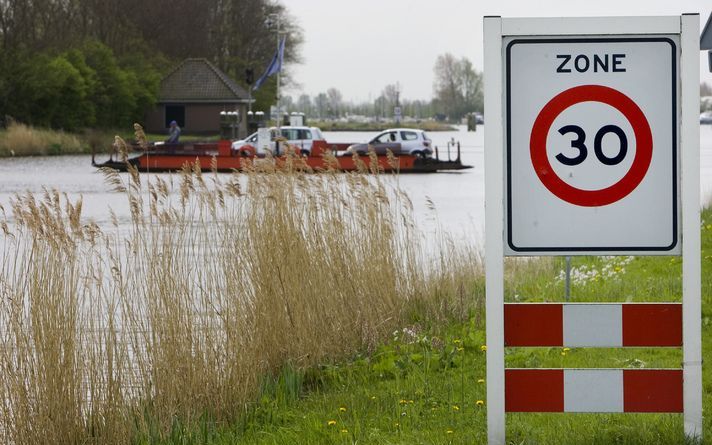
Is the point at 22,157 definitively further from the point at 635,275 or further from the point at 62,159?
the point at 635,275

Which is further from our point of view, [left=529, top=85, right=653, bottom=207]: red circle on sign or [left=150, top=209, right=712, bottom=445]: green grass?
[left=150, top=209, right=712, bottom=445]: green grass

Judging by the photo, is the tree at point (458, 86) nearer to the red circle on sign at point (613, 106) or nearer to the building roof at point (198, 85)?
the building roof at point (198, 85)

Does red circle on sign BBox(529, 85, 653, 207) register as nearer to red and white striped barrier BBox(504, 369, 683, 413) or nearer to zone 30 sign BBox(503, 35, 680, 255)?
zone 30 sign BBox(503, 35, 680, 255)

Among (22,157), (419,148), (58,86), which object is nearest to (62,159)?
(22,157)

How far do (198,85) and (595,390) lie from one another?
74004mm

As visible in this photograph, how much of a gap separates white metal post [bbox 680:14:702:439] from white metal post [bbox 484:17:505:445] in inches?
→ 25.7

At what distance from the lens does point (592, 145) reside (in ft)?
14.6

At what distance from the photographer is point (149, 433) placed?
18.9 feet

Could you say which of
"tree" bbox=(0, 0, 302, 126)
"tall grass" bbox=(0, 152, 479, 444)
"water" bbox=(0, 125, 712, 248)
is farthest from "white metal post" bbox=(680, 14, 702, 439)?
→ "tree" bbox=(0, 0, 302, 126)

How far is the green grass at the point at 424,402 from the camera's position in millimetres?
5020

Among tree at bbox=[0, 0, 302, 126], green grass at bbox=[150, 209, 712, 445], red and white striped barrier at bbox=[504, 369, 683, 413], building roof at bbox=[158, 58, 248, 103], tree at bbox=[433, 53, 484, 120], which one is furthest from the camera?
tree at bbox=[433, 53, 484, 120]

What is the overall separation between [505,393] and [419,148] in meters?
42.1

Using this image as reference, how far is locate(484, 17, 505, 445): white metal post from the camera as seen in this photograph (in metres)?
4.39

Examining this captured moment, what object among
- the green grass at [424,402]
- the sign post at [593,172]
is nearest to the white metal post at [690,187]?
the sign post at [593,172]
